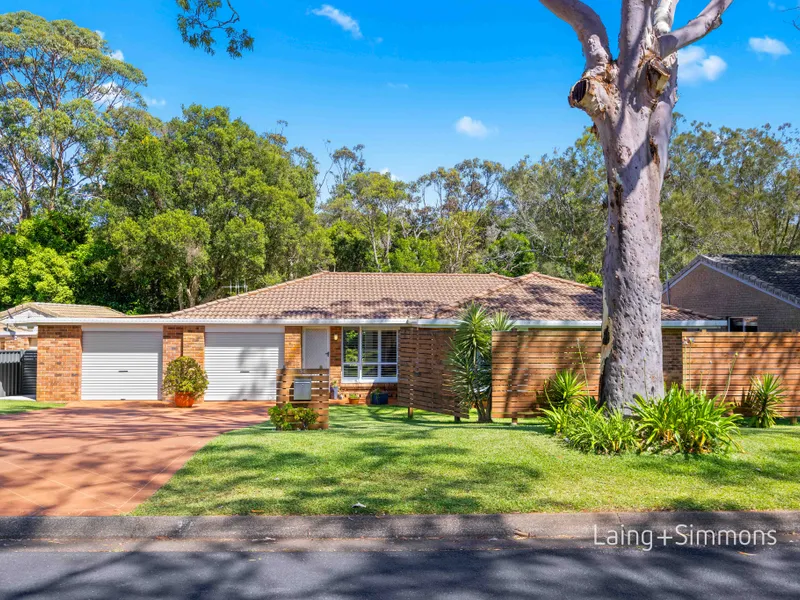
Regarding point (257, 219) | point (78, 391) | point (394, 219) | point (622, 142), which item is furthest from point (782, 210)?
point (78, 391)

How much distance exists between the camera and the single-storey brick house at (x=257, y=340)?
19.3 meters

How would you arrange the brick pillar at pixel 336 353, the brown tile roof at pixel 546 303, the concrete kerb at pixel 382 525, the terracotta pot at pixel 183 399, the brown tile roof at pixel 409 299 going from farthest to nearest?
the brick pillar at pixel 336 353, the brown tile roof at pixel 409 299, the brown tile roof at pixel 546 303, the terracotta pot at pixel 183 399, the concrete kerb at pixel 382 525

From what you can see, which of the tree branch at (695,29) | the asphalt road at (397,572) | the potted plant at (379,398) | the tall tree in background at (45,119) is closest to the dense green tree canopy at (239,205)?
the tall tree in background at (45,119)

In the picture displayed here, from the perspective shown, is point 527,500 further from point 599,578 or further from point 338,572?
point 338,572

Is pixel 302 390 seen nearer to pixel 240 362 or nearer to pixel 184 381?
pixel 184 381

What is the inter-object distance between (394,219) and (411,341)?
2811cm

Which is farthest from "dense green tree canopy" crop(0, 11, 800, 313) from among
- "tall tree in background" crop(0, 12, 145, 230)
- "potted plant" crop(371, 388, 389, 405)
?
"potted plant" crop(371, 388, 389, 405)

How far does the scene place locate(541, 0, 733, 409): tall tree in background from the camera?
866 centimetres

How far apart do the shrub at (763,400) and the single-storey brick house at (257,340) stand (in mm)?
7227

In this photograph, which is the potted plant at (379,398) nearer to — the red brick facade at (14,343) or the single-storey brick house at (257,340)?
the single-storey brick house at (257,340)

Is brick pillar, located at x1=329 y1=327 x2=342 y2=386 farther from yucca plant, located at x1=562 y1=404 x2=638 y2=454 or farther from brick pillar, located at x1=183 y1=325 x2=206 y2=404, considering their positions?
yucca plant, located at x1=562 y1=404 x2=638 y2=454

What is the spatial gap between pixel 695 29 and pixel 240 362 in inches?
593

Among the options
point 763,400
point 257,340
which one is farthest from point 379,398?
point 763,400

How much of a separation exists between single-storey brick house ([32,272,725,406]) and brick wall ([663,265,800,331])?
14.3 feet
